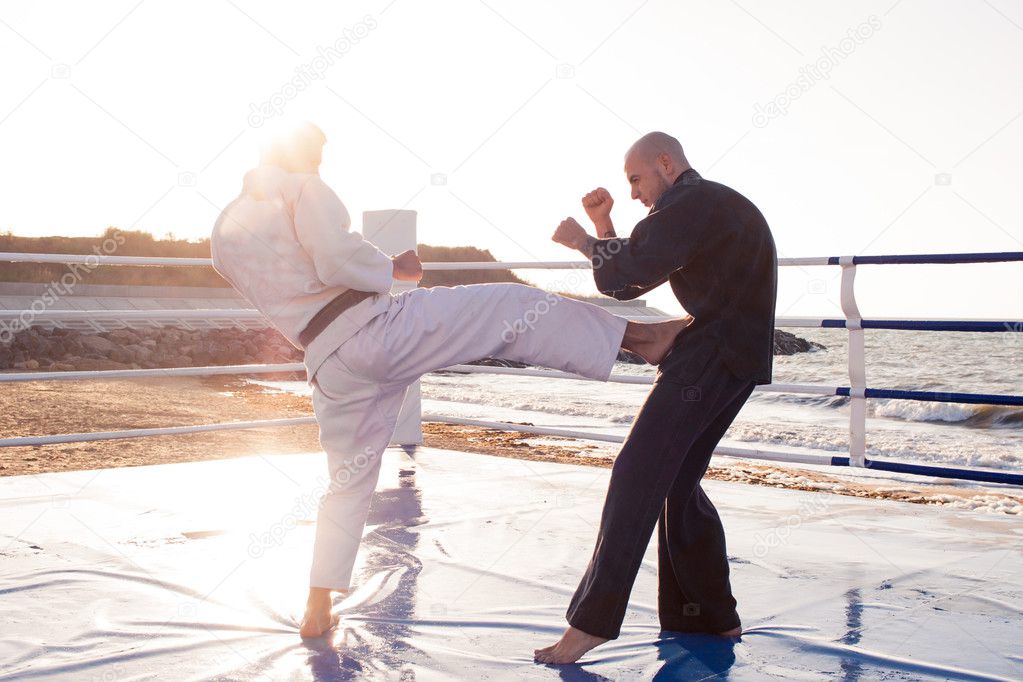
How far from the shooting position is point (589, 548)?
3.00 metres

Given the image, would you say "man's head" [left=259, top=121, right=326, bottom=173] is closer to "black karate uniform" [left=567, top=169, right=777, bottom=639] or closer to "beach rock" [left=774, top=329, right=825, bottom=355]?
"black karate uniform" [left=567, top=169, right=777, bottom=639]

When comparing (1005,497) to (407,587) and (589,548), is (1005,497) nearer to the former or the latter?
(589,548)

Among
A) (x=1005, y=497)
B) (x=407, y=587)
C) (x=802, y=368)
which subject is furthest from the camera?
(x=802, y=368)

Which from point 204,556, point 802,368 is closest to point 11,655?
point 204,556

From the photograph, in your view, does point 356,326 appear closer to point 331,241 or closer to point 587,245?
point 331,241

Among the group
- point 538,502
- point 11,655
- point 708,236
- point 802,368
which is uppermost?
point 802,368

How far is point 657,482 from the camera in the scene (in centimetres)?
200

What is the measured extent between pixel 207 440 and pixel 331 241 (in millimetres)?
7171

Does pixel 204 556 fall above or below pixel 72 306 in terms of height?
below

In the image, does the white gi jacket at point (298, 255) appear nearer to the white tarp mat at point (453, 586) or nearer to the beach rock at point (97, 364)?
the white tarp mat at point (453, 586)

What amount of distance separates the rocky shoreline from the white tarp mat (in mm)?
11432

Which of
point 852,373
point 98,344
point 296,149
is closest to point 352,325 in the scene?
point 296,149

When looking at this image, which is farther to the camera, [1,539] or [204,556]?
[1,539]

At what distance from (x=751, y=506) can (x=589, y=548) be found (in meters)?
0.98
